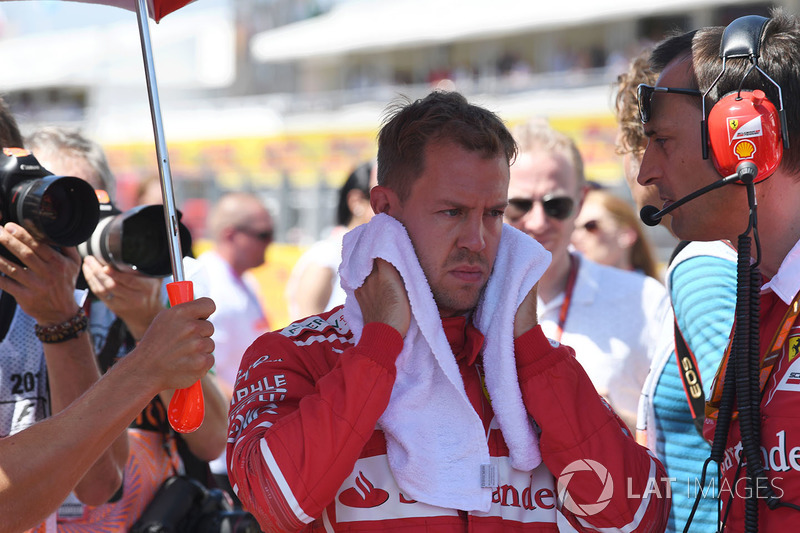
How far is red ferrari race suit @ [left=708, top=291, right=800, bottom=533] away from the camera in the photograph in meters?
1.78

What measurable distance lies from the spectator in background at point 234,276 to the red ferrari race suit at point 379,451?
2.86 metres

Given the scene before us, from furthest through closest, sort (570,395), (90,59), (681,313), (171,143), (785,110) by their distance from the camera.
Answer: (90,59)
(171,143)
(681,313)
(570,395)
(785,110)

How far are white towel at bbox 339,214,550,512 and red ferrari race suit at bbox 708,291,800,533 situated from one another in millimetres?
434

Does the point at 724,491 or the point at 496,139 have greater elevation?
the point at 496,139

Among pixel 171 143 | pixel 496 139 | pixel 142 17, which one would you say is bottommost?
pixel 171 143

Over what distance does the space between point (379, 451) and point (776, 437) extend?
86 centimetres

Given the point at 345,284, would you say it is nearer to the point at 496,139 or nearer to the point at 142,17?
the point at 496,139

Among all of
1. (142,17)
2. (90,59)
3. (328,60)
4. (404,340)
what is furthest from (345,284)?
(90,59)

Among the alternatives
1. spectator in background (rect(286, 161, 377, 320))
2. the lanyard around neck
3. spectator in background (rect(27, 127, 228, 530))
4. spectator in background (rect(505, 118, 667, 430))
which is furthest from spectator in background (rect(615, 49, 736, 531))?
spectator in background (rect(286, 161, 377, 320))

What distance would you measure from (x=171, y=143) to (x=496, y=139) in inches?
917

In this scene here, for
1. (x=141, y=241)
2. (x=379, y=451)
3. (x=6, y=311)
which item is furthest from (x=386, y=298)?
(x=6, y=311)

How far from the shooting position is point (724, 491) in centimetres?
196

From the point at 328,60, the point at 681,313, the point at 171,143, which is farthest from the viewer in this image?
the point at 328,60

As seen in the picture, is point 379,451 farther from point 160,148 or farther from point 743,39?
point 743,39
